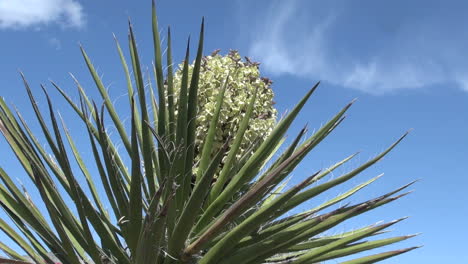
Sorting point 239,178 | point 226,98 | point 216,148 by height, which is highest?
point 226,98

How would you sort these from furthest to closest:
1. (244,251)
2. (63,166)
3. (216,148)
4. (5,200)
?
1. (216,148)
2. (5,200)
3. (244,251)
4. (63,166)

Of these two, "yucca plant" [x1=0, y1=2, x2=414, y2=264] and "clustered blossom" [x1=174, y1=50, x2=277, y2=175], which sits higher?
"clustered blossom" [x1=174, y1=50, x2=277, y2=175]

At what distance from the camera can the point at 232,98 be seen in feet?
13.0

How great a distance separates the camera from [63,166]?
2582 mm

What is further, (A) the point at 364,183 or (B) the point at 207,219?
(A) the point at 364,183

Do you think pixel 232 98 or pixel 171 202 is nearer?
pixel 171 202

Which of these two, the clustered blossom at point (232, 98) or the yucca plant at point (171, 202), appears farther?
the clustered blossom at point (232, 98)

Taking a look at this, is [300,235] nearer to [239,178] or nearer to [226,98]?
[239,178]

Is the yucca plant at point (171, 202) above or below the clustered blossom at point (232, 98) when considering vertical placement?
below

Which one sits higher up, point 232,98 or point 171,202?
point 232,98

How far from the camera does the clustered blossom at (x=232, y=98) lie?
3.86 meters

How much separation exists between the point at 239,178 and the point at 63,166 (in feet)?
3.00

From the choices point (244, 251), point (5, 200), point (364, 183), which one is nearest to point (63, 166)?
point (5, 200)

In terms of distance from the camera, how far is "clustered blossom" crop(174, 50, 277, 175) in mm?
3863
